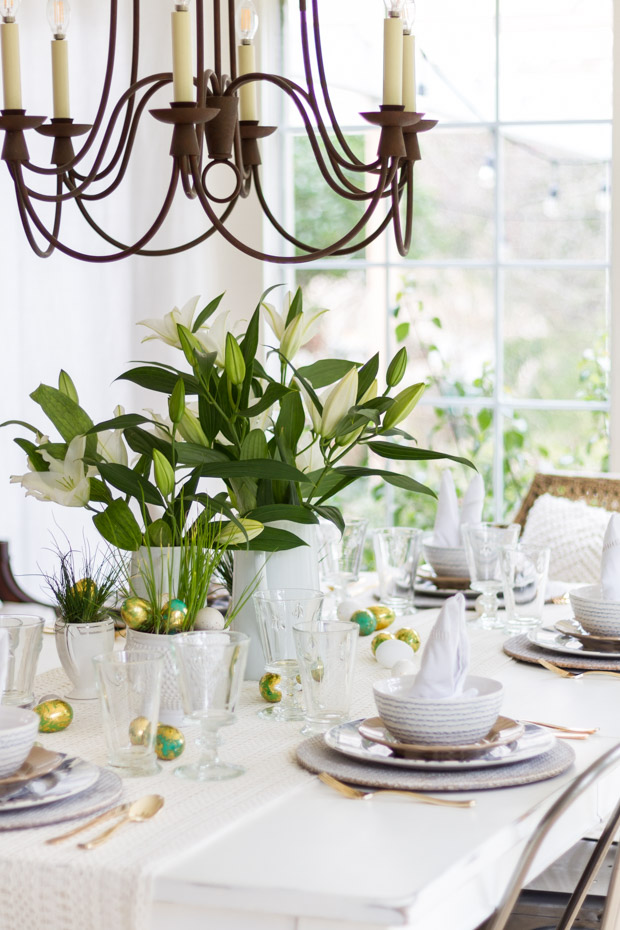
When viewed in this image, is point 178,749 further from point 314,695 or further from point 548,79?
point 548,79

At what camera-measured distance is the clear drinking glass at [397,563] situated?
208 centimetres

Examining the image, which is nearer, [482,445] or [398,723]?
[398,723]

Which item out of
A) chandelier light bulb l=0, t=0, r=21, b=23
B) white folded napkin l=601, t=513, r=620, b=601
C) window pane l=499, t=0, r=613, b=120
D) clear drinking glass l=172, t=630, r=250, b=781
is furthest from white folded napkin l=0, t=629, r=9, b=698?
window pane l=499, t=0, r=613, b=120

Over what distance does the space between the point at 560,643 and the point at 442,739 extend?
24.4 inches

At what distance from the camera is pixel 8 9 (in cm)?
164

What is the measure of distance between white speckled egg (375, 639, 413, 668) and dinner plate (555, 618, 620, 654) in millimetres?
Answer: 267

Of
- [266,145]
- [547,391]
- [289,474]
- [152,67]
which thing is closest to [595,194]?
[547,391]

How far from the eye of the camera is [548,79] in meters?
3.86

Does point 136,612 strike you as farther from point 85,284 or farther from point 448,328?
point 448,328

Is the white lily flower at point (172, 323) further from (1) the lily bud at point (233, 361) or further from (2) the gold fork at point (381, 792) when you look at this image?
(2) the gold fork at point (381, 792)

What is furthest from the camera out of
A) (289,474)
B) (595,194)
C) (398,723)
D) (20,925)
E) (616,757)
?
(595,194)

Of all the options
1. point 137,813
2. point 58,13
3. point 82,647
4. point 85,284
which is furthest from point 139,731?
point 85,284

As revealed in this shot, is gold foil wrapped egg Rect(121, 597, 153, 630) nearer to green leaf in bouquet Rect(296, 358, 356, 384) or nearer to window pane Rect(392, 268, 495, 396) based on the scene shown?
green leaf in bouquet Rect(296, 358, 356, 384)

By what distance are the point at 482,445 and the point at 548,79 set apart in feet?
3.89
